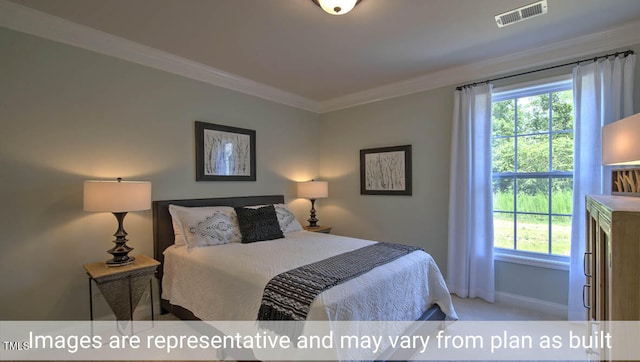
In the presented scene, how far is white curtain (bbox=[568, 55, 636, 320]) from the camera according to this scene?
2414 mm

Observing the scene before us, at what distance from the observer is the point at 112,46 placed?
2.58 m

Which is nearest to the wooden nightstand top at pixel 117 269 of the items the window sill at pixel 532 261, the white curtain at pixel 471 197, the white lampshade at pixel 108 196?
the white lampshade at pixel 108 196

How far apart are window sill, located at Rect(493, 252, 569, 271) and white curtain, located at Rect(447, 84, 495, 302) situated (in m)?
0.17

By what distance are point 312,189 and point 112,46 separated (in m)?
2.65

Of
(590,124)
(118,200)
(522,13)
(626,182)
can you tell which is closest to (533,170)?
(590,124)

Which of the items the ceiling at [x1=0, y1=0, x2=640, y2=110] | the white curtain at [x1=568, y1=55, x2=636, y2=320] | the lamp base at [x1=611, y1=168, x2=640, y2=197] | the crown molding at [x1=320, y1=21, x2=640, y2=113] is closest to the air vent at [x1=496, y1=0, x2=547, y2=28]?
the ceiling at [x1=0, y1=0, x2=640, y2=110]

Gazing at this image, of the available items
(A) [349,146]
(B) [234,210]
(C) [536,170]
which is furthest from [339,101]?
(C) [536,170]

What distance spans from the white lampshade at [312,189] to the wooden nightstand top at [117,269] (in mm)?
2097

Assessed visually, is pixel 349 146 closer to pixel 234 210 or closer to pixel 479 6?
pixel 234 210

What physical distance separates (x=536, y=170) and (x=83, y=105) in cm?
429

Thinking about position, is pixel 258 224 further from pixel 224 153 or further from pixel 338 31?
pixel 338 31

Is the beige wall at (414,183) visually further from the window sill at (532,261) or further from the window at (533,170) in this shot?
the window at (533,170)

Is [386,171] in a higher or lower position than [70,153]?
lower

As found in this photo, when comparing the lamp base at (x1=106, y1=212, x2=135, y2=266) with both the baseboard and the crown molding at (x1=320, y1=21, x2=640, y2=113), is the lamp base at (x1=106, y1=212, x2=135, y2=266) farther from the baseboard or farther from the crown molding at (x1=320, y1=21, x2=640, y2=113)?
the baseboard
